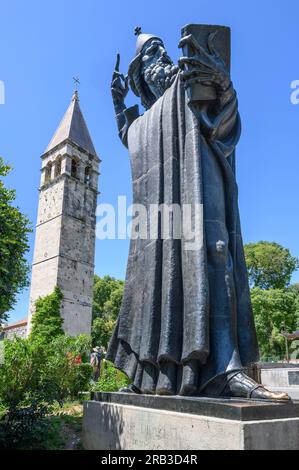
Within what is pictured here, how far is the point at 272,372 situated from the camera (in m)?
10.5

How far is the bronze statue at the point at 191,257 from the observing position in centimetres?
329

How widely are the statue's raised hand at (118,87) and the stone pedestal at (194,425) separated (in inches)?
159

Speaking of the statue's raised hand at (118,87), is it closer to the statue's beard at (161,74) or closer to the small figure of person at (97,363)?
the statue's beard at (161,74)

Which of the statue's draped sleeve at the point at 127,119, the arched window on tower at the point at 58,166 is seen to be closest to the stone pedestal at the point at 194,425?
the statue's draped sleeve at the point at 127,119

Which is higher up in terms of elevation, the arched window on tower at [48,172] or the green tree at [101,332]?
the arched window on tower at [48,172]

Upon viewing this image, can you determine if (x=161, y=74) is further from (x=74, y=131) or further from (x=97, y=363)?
(x=74, y=131)

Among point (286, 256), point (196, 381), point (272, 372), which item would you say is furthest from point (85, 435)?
point (286, 256)

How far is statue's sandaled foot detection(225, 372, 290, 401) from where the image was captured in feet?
8.91

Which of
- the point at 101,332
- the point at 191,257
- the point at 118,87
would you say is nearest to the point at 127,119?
the point at 118,87

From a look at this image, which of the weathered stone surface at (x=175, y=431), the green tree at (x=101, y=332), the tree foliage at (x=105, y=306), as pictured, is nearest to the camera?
the weathered stone surface at (x=175, y=431)

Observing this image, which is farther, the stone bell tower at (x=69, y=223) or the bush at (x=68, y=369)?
the stone bell tower at (x=69, y=223)

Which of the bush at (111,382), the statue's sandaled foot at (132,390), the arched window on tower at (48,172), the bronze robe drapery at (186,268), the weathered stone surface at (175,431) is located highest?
the arched window on tower at (48,172)

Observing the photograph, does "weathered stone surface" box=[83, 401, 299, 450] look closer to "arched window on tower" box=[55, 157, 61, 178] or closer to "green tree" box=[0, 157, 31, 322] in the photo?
"green tree" box=[0, 157, 31, 322]

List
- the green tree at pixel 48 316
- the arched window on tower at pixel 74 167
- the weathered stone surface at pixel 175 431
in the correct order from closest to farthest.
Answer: the weathered stone surface at pixel 175 431, the green tree at pixel 48 316, the arched window on tower at pixel 74 167
